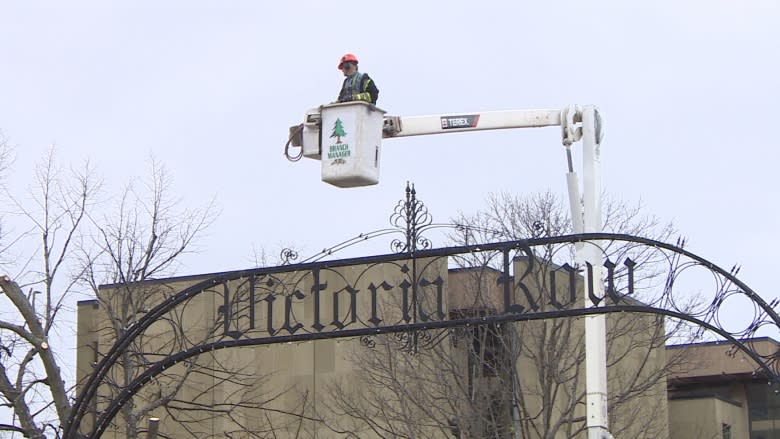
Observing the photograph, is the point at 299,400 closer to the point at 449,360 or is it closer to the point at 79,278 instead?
the point at 449,360

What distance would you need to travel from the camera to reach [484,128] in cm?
1305

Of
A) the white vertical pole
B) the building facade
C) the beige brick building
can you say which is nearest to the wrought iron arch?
the white vertical pole

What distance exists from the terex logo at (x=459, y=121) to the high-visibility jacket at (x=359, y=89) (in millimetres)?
625

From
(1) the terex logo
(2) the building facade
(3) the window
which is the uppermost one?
(1) the terex logo

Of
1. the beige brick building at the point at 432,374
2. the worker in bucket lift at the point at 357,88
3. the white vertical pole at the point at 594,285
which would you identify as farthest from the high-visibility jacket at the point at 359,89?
the beige brick building at the point at 432,374

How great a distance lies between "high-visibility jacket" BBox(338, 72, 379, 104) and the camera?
42.0 ft

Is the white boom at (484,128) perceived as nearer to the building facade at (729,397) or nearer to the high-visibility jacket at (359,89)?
the high-visibility jacket at (359,89)

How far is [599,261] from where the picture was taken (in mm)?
12680

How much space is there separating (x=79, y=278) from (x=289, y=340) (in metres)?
11.9

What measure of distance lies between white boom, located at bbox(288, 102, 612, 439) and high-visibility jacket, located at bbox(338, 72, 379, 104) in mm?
145

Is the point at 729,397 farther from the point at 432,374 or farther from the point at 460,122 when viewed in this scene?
the point at 460,122

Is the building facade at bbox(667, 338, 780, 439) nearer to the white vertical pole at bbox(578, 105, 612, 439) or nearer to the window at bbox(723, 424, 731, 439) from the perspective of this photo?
the window at bbox(723, 424, 731, 439)

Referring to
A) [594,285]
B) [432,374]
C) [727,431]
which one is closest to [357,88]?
[594,285]

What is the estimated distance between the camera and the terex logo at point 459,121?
1302 cm
